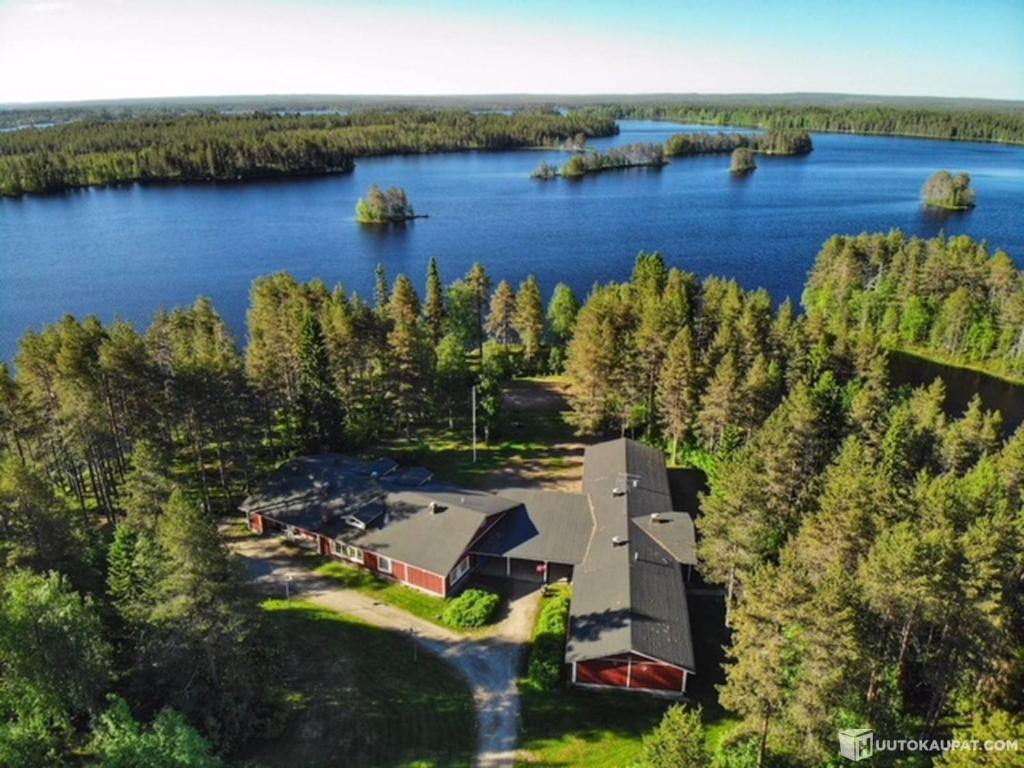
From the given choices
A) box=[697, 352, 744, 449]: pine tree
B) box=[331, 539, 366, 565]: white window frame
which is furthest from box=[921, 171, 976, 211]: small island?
box=[331, 539, 366, 565]: white window frame

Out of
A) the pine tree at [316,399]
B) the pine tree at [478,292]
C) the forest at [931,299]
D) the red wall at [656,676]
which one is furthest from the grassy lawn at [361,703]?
the forest at [931,299]

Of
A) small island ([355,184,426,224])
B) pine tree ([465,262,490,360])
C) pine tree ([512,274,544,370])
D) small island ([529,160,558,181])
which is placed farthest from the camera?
small island ([529,160,558,181])

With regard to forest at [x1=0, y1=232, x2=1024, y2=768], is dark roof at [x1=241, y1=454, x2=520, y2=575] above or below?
below

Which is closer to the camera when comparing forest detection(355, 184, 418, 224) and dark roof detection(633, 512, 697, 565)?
dark roof detection(633, 512, 697, 565)

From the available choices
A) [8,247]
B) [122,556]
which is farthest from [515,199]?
[122,556]

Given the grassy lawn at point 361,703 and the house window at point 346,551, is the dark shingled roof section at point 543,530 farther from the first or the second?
the grassy lawn at point 361,703

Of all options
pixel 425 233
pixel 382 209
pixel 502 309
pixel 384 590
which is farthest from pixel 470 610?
pixel 382 209

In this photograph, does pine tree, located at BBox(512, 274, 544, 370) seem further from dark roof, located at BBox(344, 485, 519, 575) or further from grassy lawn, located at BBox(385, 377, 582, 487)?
dark roof, located at BBox(344, 485, 519, 575)

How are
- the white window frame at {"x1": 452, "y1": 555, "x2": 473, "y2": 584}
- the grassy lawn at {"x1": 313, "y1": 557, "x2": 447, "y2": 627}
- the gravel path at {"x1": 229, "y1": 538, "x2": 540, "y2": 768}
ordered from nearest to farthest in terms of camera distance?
the gravel path at {"x1": 229, "y1": 538, "x2": 540, "y2": 768} → the grassy lawn at {"x1": 313, "y1": 557, "x2": 447, "y2": 627} → the white window frame at {"x1": 452, "y1": 555, "x2": 473, "y2": 584}
